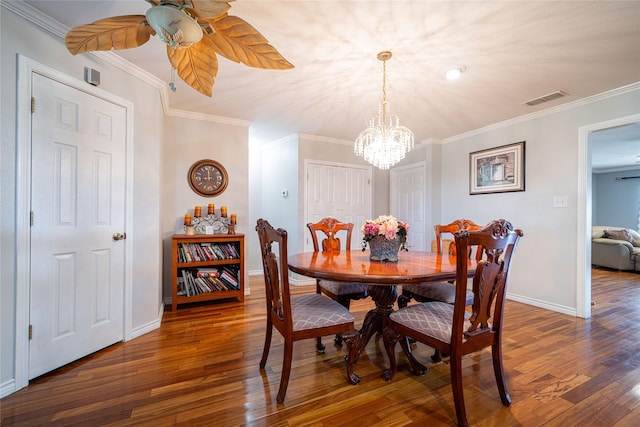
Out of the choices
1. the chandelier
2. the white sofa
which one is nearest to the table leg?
the chandelier

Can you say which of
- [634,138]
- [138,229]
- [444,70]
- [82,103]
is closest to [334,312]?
[138,229]

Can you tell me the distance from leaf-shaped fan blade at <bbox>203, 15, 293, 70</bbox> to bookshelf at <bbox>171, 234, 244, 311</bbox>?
223 centimetres

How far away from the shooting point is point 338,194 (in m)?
4.54

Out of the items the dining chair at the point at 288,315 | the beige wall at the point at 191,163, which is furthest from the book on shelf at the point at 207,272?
the dining chair at the point at 288,315

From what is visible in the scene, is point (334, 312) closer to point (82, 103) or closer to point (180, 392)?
point (180, 392)

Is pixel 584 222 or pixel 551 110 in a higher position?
pixel 551 110

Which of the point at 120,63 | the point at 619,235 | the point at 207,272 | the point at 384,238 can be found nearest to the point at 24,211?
the point at 120,63

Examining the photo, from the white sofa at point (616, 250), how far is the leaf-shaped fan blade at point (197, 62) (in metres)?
7.51

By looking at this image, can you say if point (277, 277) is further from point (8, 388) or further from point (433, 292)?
point (8, 388)

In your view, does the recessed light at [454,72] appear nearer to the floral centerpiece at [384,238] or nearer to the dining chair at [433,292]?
the dining chair at [433,292]

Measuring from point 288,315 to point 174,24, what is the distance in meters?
1.50

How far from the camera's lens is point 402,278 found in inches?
58.7

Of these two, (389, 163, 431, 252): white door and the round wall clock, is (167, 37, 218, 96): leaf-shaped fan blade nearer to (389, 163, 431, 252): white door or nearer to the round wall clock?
the round wall clock

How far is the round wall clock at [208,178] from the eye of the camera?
3493 millimetres
